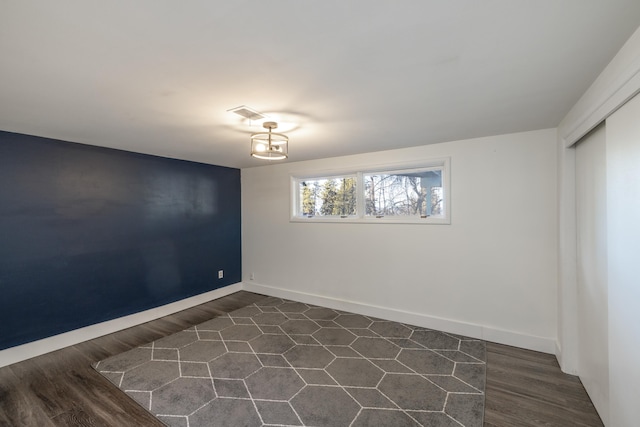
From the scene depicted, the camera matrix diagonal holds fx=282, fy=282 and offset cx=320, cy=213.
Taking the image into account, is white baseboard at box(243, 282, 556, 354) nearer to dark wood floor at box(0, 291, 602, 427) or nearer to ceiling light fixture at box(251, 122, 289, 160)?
dark wood floor at box(0, 291, 602, 427)

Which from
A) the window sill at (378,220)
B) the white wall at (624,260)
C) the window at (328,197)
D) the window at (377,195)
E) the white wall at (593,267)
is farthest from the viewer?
the window at (328,197)

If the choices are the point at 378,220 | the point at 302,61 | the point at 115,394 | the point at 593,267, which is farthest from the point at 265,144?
the point at 593,267

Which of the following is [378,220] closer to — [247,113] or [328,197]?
[328,197]

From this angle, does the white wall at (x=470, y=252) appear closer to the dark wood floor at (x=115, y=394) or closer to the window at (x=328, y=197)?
the window at (x=328, y=197)

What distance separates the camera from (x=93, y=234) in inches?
133

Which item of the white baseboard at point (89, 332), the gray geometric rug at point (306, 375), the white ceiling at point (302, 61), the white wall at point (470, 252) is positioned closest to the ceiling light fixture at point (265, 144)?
the white ceiling at point (302, 61)

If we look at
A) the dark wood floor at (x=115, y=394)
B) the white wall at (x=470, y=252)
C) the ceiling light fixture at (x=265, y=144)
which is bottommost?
the dark wood floor at (x=115, y=394)

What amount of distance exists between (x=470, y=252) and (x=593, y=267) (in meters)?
1.19

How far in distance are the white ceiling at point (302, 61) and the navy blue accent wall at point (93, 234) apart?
2.00 ft

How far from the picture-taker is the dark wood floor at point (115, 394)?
2027mm

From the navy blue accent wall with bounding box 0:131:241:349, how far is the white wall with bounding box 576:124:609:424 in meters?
4.70

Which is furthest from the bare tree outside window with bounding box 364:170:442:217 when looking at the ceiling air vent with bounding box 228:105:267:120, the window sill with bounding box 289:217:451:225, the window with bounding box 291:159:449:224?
the ceiling air vent with bounding box 228:105:267:120

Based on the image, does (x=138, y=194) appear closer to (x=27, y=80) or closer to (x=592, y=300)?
(x=27, y=80)

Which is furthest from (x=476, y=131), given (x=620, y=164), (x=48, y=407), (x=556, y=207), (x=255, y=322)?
(x=48, y=407)
